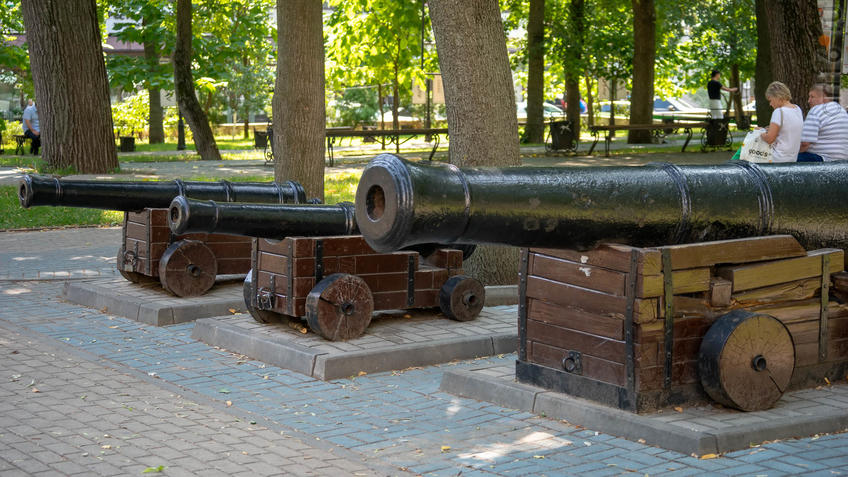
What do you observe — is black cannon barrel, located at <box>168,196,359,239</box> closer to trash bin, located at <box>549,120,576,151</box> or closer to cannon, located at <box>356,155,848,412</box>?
cannon, located at <box>356,155,848,412</box>

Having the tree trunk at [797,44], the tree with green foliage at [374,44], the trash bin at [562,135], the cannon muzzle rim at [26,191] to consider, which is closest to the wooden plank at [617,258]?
the cannon muzzle rim at [26,191]

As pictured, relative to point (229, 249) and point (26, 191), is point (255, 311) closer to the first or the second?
point (229, 249)

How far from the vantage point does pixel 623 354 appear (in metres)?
5.81

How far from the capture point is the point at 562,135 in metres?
26.3

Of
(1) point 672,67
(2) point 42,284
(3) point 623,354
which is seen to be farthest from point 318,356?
(1) point 672,67

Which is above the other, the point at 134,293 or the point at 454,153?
the point at 454,153

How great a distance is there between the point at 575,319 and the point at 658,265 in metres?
0.58

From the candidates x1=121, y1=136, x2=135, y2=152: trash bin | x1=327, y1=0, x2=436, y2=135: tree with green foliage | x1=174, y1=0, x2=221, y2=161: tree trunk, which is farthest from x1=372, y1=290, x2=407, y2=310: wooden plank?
Result: x1=121, y1=136, x2=135, y2=152: trash bin

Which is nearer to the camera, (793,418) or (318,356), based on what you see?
(793,418)

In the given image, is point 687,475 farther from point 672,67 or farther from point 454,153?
point 672,67

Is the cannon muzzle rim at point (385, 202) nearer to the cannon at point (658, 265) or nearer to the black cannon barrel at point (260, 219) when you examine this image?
the cannon at point (658, 265)

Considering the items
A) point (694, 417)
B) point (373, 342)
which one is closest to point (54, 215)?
point (373, 342)

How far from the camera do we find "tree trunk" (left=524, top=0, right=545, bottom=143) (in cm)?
3000

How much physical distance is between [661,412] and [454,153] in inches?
175
